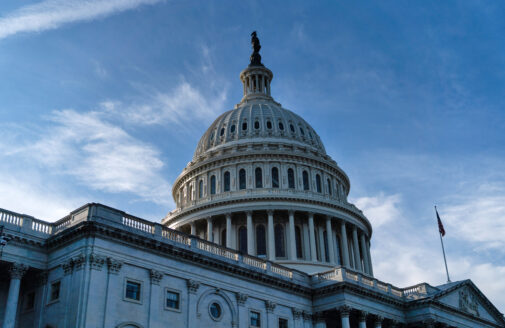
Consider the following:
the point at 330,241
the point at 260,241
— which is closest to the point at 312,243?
the point at 330,241

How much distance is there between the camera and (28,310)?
37.0 meters

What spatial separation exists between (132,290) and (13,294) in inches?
277

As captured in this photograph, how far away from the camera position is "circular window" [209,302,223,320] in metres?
40.8

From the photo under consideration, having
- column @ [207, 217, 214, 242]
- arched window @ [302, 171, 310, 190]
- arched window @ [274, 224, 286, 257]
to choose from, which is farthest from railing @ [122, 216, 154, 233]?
arched window @ [302, 171, 310, 190]

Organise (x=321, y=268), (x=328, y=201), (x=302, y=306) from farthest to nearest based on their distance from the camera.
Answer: (x=328, y=201)
(x=321, y=268)
(x=302, y=306)

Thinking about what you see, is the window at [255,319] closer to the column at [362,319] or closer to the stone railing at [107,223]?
the stone railing at [107,223]

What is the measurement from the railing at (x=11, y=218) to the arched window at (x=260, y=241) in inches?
1401

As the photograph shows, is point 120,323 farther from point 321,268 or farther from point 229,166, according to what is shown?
point 229,166

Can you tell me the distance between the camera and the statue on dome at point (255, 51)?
92688 mm

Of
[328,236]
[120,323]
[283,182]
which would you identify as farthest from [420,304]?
[120,323]

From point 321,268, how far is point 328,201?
8.81m

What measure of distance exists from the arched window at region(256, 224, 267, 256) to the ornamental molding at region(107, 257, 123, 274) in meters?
33.5

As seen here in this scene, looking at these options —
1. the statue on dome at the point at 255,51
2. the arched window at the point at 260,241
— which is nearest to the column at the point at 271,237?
the arched window at the point at 260,241

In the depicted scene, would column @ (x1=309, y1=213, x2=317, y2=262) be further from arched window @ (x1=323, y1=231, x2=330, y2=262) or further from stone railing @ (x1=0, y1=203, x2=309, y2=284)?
stone railing @ (x1=0, y1=203, x2=309, y2=284)
